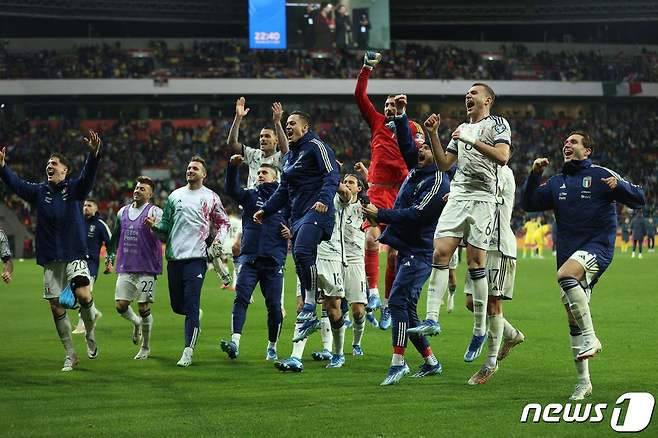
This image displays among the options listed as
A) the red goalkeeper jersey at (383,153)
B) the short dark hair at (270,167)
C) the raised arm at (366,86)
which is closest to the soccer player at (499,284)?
the raised arm at (366,86)

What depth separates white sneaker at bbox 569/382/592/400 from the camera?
29.4 feet

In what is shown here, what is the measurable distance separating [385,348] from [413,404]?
4775 mm

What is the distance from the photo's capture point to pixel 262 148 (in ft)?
43.6

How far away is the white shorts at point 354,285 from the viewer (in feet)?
43.7

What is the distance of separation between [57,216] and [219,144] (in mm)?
49859

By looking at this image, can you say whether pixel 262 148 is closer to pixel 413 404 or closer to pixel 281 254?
pixel 281 254

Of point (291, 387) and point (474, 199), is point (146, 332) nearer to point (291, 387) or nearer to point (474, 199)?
point (291, 387)

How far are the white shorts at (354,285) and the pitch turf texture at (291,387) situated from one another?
0.69m

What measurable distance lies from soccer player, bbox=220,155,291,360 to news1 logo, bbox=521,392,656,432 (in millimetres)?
4460

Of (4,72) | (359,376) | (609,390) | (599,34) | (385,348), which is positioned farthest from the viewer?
(599,34)

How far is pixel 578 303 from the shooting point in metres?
9.12

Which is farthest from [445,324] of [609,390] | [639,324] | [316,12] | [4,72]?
[4,72]

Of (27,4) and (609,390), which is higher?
(27,4)

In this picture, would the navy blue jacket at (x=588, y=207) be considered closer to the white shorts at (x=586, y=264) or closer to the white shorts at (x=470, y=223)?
the white shorts at (x=586, y=264)
